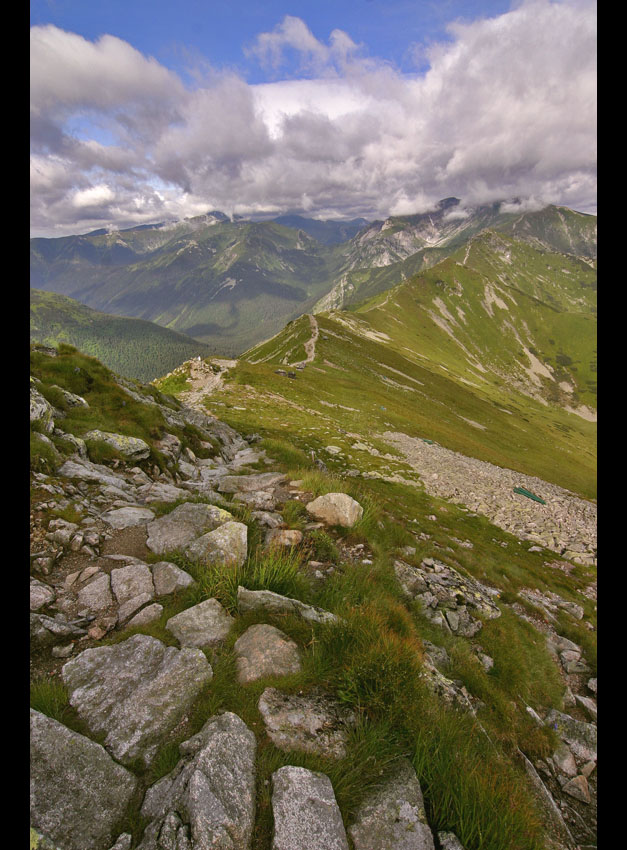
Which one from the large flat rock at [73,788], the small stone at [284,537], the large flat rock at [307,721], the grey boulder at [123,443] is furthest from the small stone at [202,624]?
the grey boulder at [123,443]

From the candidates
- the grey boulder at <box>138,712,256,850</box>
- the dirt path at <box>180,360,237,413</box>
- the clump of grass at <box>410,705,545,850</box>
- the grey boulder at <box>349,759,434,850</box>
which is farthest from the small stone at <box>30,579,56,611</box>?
the dirt path at <box>180,360,237,413</box>

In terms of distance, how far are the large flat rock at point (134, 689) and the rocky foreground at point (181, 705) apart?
2cm

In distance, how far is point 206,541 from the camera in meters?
8.15

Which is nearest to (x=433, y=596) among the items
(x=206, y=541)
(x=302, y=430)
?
(x=206, y=541)

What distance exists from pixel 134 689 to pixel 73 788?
1.16 m

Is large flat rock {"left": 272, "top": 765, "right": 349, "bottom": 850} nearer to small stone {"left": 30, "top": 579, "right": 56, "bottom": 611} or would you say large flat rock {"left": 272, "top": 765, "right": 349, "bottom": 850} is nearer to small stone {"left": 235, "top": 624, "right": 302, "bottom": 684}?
small stone {"left": 235, "top": 624, "right": 302, "bottom": 684}

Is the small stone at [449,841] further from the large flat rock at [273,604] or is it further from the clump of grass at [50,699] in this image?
the clump of grass at [50,699]

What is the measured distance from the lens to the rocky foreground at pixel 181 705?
3701mm

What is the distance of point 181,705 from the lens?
190 inches

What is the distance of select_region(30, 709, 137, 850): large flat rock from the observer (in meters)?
3.52

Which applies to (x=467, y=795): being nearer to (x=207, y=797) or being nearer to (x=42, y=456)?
(x=207, y=797)
